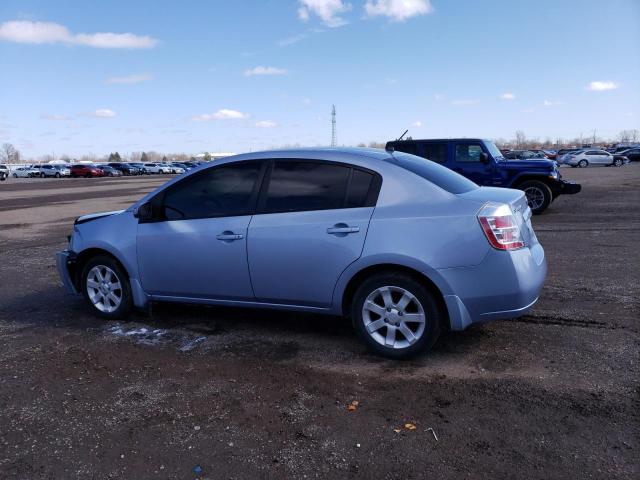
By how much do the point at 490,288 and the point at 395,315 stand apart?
2.47 feet

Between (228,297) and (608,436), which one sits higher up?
(228,297)

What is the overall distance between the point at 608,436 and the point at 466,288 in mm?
1337

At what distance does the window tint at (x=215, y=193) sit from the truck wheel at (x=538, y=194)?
34.2 ft

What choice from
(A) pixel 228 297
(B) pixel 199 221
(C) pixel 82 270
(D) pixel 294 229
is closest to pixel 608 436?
(D) pixel 294 229

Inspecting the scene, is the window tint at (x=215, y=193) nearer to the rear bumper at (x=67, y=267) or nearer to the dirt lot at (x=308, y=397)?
the dirt lot at (x=308, y=397)

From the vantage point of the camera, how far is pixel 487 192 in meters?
4.64

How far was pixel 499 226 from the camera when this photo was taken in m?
4.06

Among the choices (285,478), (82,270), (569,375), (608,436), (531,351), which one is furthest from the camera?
(82,270)

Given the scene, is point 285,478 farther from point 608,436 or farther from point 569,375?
point 569,375

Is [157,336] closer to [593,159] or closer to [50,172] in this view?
[593,159]

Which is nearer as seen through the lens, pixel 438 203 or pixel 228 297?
pixel 438 203

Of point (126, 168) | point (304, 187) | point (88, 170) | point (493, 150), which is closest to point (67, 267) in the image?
point (304, 187)

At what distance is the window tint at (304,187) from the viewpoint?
4508mm

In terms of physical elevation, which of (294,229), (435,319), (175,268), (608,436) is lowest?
(608,436)
